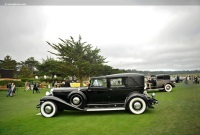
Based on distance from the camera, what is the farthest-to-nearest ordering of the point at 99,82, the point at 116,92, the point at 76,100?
the point at 99,82, the point at 116,92, the point at 76,100

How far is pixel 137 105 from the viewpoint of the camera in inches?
278

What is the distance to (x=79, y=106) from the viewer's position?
24.0ft

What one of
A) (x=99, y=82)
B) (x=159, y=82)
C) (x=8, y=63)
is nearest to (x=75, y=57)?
(x=159, y=82)

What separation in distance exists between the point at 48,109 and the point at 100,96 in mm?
2169

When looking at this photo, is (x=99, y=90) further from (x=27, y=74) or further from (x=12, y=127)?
(x=27, y=74)

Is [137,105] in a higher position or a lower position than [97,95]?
lower

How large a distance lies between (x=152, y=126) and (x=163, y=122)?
59 centimetres

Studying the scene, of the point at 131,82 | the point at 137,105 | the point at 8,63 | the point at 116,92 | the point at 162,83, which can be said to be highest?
the point at 8,63

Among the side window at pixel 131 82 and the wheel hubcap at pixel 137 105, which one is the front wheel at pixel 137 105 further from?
the side window at pixel 131 82

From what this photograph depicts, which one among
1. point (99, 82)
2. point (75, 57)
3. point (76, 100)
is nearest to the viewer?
point (76, 100)

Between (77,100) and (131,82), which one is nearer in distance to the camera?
(77,100)

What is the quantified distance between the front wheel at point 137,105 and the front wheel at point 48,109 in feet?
10.0

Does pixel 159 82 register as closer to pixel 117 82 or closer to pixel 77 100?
pixel 117 82

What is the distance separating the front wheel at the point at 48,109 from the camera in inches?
281
